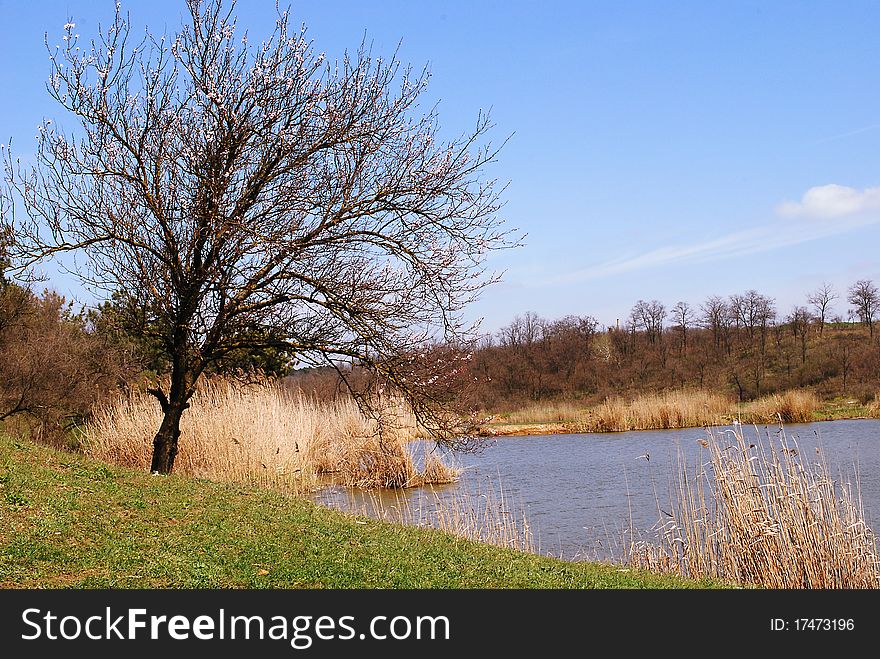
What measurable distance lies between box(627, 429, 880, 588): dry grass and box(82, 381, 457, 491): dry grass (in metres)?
4.87

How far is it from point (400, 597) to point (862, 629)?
324 centimetres

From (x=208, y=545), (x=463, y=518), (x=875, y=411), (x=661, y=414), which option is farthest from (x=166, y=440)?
(x=875, y=411)

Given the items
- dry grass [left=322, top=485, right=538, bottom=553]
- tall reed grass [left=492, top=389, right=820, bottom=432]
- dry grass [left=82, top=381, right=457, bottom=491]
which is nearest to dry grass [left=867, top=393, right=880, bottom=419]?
tall reed grass [left=492, top=389, right=820, bottom=432]

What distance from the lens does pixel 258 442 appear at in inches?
565

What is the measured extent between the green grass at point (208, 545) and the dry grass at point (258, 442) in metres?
3.99

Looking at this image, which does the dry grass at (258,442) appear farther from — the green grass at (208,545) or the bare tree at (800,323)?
the bare tree at (800,323)

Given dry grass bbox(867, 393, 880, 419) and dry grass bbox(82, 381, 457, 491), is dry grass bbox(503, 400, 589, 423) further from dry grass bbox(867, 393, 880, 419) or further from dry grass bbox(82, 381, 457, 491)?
dry grass bbox(82, 381, 457, 491)

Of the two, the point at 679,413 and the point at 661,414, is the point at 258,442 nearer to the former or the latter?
the point at 661,414

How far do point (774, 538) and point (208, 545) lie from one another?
5.40 metres

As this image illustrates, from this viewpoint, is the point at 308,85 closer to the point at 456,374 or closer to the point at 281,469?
the point at 456,374

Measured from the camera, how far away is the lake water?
1159cm

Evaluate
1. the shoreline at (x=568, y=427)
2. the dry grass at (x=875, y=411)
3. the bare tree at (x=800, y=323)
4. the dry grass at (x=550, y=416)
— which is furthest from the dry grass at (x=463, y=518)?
the bare tree at (x=800, y=323)

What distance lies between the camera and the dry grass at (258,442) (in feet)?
46.3

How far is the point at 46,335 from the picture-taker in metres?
16.4
